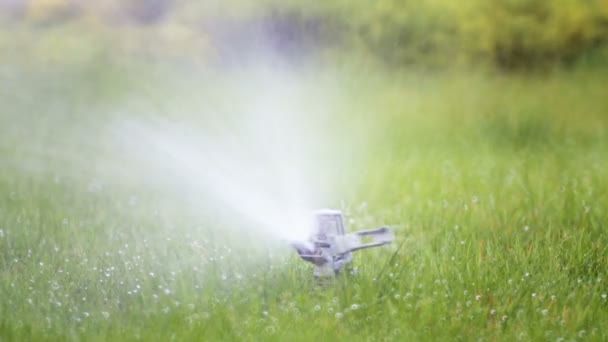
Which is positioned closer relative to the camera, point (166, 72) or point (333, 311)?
point (333, 311)

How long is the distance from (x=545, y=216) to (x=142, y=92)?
4265mm

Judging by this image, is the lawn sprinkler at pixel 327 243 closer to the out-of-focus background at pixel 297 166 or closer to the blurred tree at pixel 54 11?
the out-of-focus background at pixel 297 166

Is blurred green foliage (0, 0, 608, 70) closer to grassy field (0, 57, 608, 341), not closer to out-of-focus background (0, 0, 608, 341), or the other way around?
out-of-focus background (0, 0, 608, 341)

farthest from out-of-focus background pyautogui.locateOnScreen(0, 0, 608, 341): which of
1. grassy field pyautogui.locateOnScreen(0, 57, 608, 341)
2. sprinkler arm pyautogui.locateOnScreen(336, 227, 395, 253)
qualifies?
sprinkler arm pyautogui.locateOnScreen(336, 227, 395, 253)

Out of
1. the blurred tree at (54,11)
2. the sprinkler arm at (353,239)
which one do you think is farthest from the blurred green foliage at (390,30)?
the sprinkler arm at (353,239)

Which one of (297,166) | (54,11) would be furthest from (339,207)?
(54,11)

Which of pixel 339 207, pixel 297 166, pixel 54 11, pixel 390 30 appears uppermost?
pixel 54 11

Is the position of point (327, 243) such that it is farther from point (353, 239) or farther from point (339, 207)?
point (339, 207)

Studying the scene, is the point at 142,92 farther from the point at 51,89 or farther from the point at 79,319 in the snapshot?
the point at 79,319

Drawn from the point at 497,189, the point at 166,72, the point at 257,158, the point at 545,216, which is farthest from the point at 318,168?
the point at 166,72

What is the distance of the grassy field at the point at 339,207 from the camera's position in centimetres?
308

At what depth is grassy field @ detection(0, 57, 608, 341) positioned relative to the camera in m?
3.08

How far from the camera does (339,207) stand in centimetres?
486

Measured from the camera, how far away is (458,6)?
26.8ft
